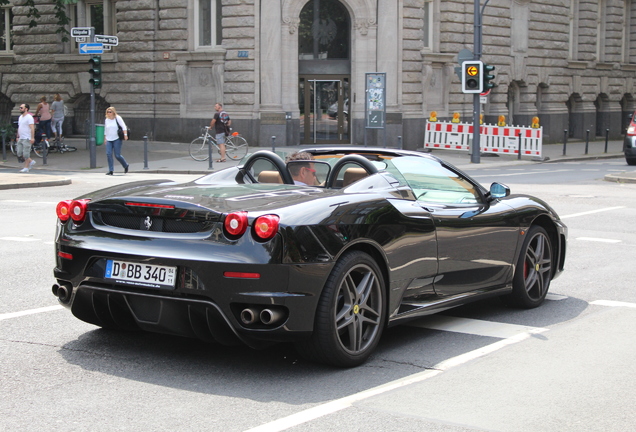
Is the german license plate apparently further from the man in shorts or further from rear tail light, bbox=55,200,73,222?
the man in shorts

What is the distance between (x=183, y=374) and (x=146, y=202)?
1029 mm

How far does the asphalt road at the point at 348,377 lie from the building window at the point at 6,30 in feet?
102

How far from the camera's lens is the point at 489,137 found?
31.5 m

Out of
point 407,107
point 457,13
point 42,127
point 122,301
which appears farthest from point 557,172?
point 122,301

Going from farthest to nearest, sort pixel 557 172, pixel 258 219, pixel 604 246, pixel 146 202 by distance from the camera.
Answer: pixel 557 172
pixel 604 246
pixel 146 202
pixel 258 219

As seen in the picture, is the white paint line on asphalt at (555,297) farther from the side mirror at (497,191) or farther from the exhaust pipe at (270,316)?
the exhaust pipe at (270,316)

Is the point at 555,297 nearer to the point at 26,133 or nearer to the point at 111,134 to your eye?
the point at 111,134

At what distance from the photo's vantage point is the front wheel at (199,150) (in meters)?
27.7

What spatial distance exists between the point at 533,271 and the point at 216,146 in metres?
21.6

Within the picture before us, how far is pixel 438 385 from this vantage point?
518 centimetres

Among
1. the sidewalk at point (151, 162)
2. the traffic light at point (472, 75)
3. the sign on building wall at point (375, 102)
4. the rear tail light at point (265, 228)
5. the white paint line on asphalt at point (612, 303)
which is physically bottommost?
the white paint line on asphalt at point (612, 303)

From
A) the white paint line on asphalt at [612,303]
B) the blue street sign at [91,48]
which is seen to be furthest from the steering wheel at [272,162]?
the blue street sign at [91,48]

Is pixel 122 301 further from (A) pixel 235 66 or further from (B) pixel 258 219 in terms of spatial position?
(A) pixel 235 66

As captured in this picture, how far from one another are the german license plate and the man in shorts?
20.1m
